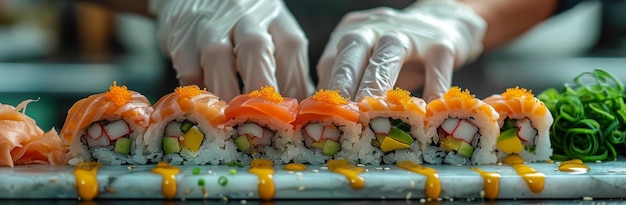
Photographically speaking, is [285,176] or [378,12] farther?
[378,12]

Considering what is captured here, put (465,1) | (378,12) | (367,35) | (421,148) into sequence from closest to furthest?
(421,148) < (367,35) < (378,12) < (465,1)

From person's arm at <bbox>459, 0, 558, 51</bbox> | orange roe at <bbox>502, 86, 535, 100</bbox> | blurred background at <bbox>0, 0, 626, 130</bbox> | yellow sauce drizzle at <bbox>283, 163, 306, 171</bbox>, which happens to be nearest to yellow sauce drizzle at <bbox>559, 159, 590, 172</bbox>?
orange roe at <bbox>502, 86, 535, 100</bbox>

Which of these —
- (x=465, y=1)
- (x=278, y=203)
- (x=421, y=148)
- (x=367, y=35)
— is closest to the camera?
(x=278, y=203)

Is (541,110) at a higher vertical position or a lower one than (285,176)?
higher

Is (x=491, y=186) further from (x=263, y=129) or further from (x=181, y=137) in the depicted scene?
(x=181, y=137)

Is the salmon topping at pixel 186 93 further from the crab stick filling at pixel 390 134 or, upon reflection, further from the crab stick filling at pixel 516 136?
the crab stick filling at pixel 516 136

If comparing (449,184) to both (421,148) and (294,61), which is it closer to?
(421,148)

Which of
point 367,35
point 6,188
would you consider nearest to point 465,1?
point 367,35
